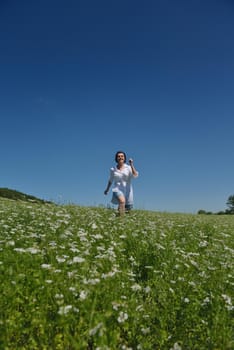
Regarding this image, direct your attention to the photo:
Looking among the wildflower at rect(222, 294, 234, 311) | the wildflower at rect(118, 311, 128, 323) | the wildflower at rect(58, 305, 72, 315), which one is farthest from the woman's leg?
the wildflower at rect(58, 305, 72, 315)

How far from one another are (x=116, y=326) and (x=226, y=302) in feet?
4.22

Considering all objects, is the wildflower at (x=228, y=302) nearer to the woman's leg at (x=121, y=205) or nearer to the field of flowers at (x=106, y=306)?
the field of flowers at (x=106, y=306)

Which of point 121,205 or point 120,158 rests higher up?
point 120,158

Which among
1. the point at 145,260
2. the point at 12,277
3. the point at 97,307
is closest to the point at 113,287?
the point at 97,307

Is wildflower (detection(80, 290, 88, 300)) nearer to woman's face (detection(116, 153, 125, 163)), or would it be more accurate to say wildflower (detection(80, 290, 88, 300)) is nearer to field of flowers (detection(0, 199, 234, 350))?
field of flowers (detection(0, 199, 234, 350))

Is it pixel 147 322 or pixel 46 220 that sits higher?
pixel 46 220

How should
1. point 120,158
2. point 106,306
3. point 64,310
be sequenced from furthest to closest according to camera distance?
point 120,158
point 106,306
point 64,310

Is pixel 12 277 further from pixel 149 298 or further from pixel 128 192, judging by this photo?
pixel 128 192

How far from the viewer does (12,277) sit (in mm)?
3328

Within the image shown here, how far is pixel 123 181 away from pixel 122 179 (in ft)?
0.27

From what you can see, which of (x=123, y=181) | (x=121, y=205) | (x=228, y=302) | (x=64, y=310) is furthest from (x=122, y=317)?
(x=123, y=181)

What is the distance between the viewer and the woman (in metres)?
10.7

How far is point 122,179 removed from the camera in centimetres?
1084

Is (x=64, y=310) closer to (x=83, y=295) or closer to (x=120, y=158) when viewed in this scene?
(x=83, y=295)
